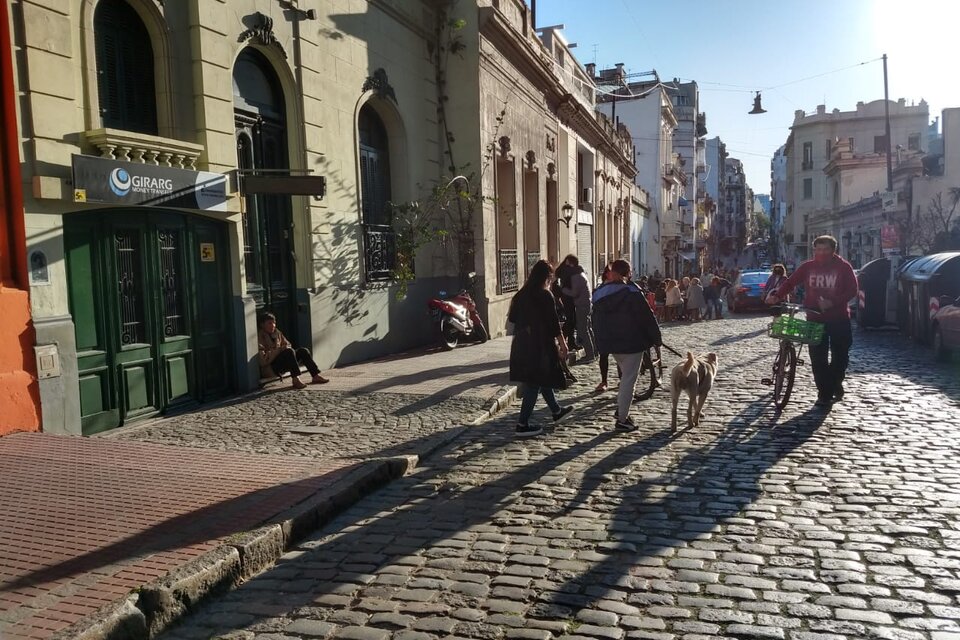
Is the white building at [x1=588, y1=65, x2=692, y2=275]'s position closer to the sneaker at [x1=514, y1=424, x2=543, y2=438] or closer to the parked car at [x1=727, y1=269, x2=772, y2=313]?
the parked car at [x1=727, y1=269, x2=772, y2=313]

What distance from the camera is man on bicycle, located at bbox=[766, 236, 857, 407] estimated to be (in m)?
8.46

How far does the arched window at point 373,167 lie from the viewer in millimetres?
13602

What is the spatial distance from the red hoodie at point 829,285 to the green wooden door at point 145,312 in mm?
6958

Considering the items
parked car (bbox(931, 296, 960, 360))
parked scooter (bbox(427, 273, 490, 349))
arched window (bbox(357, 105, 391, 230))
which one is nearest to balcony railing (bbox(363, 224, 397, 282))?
arched window (bbox(357, 105, 391, 230))

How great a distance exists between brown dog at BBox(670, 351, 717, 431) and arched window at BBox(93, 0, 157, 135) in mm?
6458

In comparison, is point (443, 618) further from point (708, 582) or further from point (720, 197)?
point (720, 197)

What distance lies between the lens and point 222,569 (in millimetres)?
4258

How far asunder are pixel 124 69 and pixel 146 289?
2.44 metres

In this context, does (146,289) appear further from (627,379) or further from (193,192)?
(627,379)

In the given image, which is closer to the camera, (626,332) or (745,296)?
(626,332)

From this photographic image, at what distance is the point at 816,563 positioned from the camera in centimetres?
433

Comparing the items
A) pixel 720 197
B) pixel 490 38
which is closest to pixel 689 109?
pixel 720 197

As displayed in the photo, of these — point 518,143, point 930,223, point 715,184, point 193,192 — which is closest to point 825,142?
point 715,184

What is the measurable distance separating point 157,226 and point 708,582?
22.8ft
